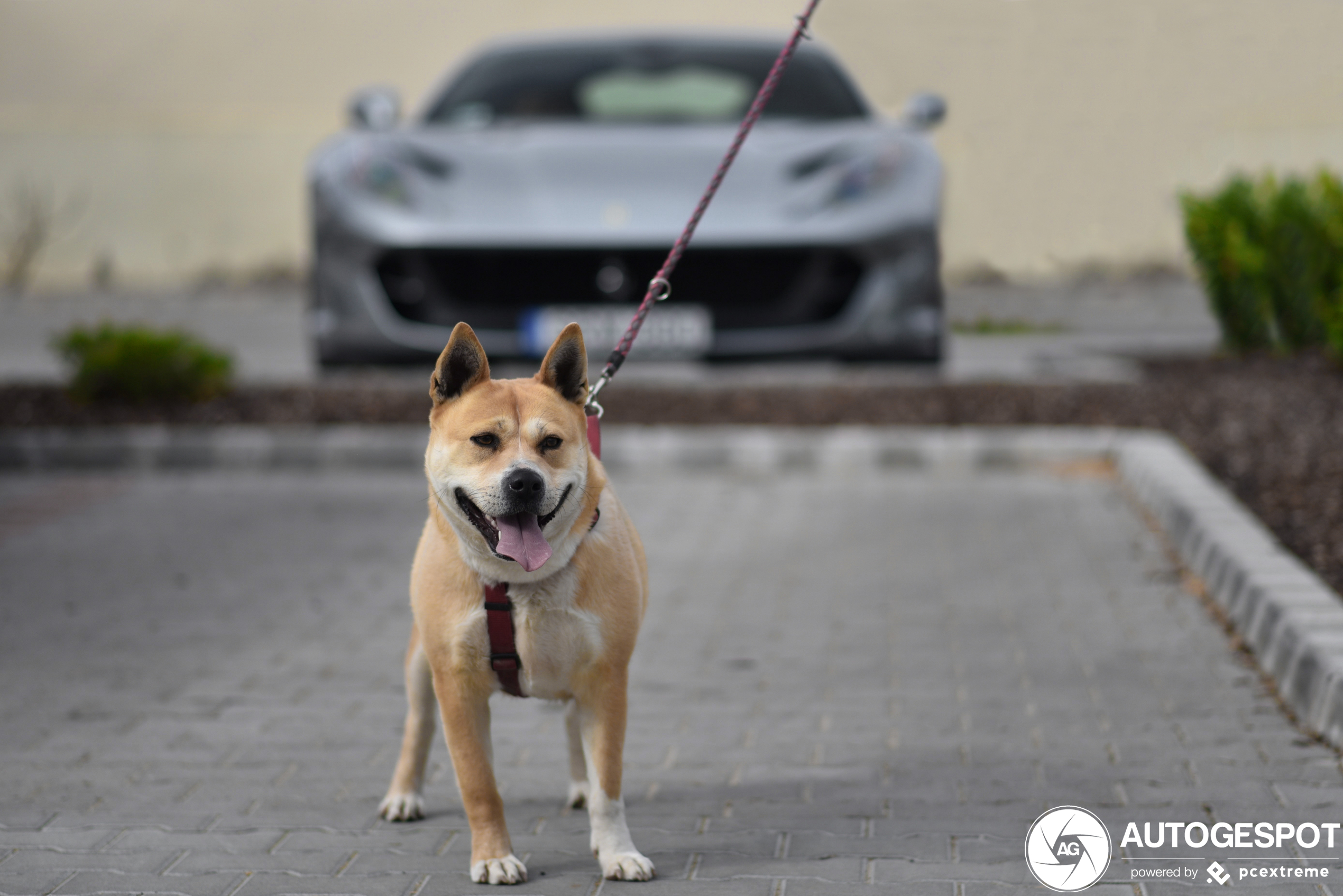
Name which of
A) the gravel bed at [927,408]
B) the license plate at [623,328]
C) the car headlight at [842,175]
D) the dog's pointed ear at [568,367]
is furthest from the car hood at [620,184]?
the dog's pointed ear at [568,367]

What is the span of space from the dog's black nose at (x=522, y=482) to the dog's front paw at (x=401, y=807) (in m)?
1.05

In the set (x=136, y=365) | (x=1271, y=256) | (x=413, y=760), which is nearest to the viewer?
(x=413, y=760)

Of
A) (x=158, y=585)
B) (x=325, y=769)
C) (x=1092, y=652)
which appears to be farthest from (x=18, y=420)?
(x=1092, y=652)

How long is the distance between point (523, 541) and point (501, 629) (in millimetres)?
249

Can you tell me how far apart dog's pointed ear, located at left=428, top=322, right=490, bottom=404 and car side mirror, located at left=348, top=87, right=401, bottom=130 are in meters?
6.20

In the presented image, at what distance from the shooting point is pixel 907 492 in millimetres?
8250

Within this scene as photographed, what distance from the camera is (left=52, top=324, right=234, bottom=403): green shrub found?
32.0 ft

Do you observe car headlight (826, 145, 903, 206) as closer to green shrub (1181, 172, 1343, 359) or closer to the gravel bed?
the gravel bed

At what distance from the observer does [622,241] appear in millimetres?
8508

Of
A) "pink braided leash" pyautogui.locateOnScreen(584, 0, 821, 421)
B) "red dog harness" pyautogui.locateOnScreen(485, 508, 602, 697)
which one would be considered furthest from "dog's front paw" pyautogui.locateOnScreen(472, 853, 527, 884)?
"pink braided leash" pyautogui.locateOnScreen(584, 0, 821, 421)

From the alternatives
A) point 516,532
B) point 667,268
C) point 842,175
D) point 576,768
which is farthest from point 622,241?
point 516,532

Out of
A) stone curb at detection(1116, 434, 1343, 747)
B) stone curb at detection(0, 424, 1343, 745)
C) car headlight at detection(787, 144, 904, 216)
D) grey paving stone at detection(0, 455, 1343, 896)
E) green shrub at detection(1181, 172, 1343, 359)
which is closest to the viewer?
grey paving stone at detection(0, 455, 1343, 896)

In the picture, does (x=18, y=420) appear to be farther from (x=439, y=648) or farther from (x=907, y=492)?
(x=439, y=648)

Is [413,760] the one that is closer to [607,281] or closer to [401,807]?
[401,807]
